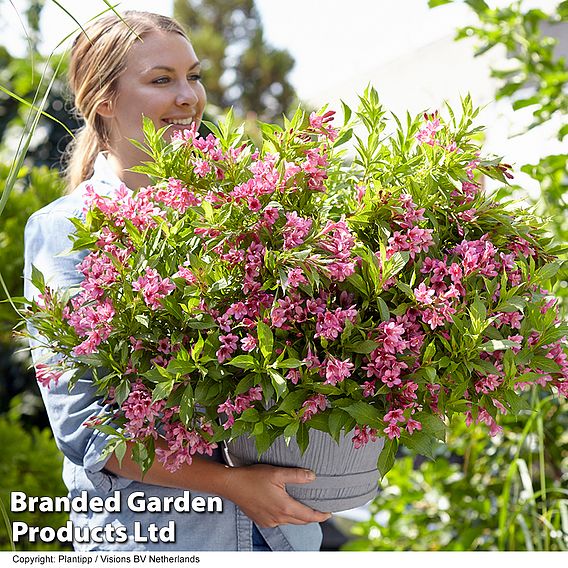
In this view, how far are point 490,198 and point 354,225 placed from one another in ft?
0.51

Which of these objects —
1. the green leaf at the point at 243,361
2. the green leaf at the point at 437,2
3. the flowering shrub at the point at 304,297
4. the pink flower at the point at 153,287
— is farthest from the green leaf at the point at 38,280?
the green leaf at the point at 437,2

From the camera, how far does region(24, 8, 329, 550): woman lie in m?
0.97

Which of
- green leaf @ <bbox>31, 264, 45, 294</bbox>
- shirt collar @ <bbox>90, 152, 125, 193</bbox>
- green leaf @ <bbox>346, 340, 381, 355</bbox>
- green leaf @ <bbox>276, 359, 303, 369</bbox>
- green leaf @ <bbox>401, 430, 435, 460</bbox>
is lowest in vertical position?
green leaf @ <bbox>401, 430, 435, 460</bbox>

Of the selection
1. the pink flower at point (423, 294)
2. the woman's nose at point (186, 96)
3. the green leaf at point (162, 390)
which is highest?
the woman's nose at point (186, 96)

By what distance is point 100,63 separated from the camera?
1.22m

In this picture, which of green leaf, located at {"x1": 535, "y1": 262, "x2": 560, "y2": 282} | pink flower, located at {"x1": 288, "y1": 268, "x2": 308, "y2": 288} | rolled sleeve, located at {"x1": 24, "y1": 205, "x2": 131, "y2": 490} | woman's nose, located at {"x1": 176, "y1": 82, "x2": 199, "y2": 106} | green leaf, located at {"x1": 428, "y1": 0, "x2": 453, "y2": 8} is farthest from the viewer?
green leaf, located at {"x1": 428, "y1": 0, "x2": 453, "y2": 8}

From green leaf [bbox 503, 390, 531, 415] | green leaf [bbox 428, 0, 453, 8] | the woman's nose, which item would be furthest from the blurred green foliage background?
green leaf [bbox 503, 390, 531, 415]

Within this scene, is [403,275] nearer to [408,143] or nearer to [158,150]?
[408,143]

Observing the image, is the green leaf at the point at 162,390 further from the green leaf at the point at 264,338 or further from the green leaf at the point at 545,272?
the green leaf at the point at 545,272

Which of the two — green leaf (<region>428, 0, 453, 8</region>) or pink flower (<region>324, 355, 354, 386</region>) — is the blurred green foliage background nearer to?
green leaf (<region>428, 0, 453, 8</region>)

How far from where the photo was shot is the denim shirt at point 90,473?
997 mm

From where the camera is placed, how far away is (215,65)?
1269 cm

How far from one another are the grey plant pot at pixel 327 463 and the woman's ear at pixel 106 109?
1.73ft

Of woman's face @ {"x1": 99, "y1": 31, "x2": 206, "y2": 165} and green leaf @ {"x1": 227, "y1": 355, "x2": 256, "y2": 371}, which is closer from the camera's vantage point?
green leaf @ {"x1": 227, "y1": 355, "x2": 256, "y2": 371}
